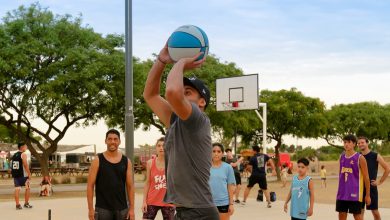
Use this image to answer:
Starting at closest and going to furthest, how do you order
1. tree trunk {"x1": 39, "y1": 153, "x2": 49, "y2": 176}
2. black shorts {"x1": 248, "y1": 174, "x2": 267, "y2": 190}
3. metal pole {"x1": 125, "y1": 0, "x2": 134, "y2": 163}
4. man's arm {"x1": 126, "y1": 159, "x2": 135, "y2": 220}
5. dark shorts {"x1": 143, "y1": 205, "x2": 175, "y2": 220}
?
man's arm {"x1": 126, "y1": 159, "x2": 135, "y2": 220} → dark shorts {"x1": 143, "y1": 205, "x2": 175, "y2": 220} → metal pole {"x1": 125, "y1": 0, "x2": 134, "y2": 163} → black shorts {"x1": 248, "y1": 174, "x2": 267, "y2": 190} → tree trunk {"x1": 39, "y1": 153, "x2": 49, "y2": 176}

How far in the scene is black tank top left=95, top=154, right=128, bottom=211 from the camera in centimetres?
725

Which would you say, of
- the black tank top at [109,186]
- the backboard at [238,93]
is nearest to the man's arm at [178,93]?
the black tank top at [109,186]

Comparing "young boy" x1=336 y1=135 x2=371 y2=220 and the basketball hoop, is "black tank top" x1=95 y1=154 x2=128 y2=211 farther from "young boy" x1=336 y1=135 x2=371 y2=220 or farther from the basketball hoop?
the basketball hoop

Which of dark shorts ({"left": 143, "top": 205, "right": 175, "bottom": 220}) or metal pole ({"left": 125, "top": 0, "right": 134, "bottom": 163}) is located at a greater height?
metal pole ({"left": 125, "top": 0, "right": 134, "bottom": 163})

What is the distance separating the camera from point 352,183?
10.4 m

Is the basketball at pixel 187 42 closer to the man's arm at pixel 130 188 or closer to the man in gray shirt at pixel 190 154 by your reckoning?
the man in gray shirt at pixel 190 154

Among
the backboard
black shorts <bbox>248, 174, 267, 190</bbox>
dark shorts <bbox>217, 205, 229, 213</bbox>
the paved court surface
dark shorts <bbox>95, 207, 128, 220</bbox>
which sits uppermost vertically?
the backboard

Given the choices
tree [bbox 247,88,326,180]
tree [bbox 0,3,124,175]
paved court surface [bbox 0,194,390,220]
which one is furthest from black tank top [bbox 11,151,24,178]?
tree [bbox 247,88,326,180]

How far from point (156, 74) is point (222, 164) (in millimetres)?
5536

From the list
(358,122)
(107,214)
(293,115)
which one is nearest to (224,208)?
(107,214)

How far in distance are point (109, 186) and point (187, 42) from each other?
327cm

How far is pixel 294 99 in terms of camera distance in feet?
133

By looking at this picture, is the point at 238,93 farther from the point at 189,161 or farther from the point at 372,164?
the point at 189,161

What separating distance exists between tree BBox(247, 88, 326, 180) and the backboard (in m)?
15.8
